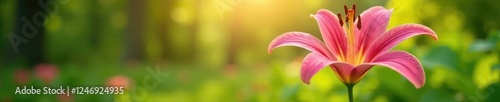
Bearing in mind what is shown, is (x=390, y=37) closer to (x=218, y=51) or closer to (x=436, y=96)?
(x=436, y=96)

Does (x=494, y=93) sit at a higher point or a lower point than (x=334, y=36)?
lower

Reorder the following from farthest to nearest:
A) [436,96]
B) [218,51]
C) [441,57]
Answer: [218,51], [441,57], [436,96]

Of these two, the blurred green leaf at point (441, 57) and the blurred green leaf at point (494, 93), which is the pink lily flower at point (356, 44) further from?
→ the blurred green leaf at point (441, 57)

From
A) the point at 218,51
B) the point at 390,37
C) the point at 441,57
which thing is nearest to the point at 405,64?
the point at 390,37

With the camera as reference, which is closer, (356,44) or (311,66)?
(311,66)

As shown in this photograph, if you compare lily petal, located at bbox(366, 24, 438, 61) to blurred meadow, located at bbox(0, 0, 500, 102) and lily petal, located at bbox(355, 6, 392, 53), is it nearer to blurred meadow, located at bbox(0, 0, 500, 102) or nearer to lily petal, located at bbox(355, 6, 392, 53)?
lily petal, located at bbox(355, 6, 392, 53)

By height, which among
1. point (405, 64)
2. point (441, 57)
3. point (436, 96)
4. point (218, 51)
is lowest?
point (218, 51)
